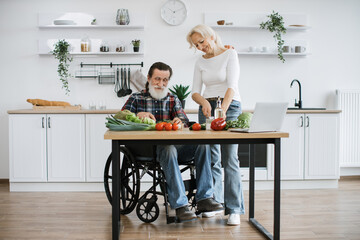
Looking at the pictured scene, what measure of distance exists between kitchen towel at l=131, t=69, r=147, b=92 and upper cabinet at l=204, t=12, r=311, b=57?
0.96 m

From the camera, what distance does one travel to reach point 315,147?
4086 millimetres

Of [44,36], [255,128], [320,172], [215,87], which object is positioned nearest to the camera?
[255,128]

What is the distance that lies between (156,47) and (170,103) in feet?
5.49

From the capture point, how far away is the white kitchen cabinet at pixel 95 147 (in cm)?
396

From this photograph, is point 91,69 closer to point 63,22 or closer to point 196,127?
point 63,22

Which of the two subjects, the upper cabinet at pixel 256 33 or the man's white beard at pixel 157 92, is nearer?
the man's white beard at pixel 157 92

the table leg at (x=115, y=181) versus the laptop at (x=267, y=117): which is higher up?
the laptop at (x=267, y=117)

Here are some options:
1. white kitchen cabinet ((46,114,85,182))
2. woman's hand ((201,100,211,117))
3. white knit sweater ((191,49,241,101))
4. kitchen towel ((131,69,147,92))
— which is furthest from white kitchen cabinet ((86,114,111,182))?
woman's hand ((201,100,211,117))

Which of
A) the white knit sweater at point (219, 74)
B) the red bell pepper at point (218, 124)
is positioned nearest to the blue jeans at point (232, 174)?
the white knit sweater at point (219, 74)

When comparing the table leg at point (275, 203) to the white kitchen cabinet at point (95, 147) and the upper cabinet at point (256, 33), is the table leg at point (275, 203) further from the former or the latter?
the upper cabinet at point (256, 33)

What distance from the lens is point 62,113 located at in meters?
3.96

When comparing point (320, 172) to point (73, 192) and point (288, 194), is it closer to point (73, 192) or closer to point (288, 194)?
point (288, 194)

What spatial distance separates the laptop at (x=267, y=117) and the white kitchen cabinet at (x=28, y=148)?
2.50 metres

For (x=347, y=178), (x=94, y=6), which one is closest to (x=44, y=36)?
(x=94, y=6)
